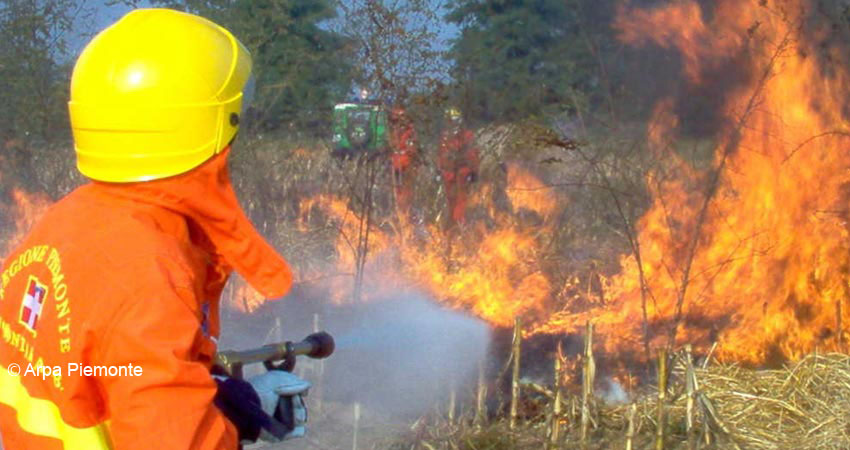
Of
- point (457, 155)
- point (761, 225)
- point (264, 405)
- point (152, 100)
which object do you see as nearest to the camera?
point (152, 100)

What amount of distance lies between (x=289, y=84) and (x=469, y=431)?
4228mm

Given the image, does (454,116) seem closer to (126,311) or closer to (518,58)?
(126,311)

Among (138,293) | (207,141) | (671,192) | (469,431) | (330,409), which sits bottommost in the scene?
(330,409)

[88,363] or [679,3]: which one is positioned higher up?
[679,3]

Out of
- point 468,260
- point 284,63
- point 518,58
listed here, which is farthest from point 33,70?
point 518,58

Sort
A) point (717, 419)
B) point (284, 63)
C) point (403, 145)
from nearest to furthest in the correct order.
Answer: point (717, 419) → point (403, 145) → point (284, 63)

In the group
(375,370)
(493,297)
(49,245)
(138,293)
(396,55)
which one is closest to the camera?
(138,293)

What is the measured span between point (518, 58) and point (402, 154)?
276 inches

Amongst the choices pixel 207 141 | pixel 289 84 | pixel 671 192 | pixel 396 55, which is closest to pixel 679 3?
pixel 671 192

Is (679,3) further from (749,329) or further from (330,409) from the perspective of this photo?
(330,409)

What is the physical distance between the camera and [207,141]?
198cm

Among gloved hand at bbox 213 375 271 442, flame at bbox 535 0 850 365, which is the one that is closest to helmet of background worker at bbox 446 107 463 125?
flame at bbox 535 0 850 365

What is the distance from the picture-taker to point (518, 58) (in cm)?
1381

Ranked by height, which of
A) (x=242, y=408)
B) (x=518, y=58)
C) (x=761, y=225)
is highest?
(x=242, y=408)
